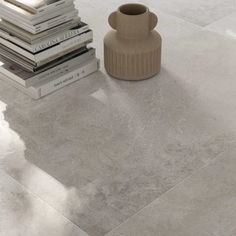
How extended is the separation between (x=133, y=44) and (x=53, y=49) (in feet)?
0.82

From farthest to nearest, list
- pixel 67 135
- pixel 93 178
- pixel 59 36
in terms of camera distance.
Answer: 1. pixel 59 36
2. pixel 67 135
3. pixel 93 178

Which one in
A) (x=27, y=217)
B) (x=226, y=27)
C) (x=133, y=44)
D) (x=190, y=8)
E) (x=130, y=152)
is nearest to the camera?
(x=27, y=217)

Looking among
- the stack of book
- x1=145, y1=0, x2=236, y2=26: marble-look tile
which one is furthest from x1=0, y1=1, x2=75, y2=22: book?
x1=145, y1=0, x2=236, y2=26: marble-look tile

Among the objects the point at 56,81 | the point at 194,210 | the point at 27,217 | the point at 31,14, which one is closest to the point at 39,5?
the point at 31,14

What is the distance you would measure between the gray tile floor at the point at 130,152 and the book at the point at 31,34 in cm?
19

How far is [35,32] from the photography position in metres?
1.93

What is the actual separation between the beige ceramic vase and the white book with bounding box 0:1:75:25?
0.15 metres

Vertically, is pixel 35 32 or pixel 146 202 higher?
pixel 35 32

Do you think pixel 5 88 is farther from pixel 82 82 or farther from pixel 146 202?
pixel 146 202

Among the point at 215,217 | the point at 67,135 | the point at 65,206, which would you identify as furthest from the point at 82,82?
the point at 215,217

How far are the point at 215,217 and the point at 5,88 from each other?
2.76ft

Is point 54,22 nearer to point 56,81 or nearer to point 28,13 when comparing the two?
point 28,13

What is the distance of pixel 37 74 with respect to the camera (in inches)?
78.9

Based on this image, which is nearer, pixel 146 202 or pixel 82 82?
pixel 146 202
